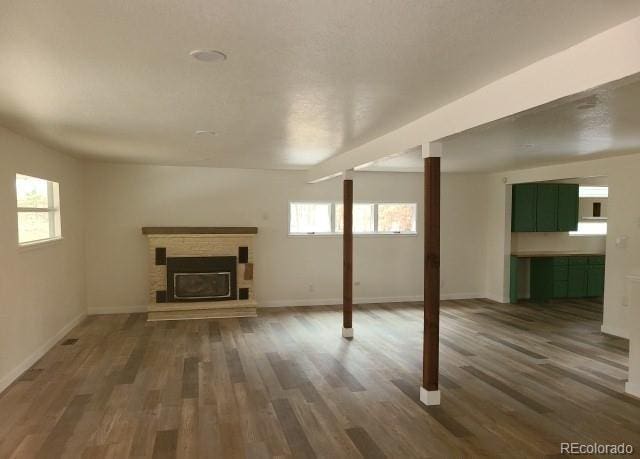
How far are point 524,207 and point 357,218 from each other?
3.10 metres

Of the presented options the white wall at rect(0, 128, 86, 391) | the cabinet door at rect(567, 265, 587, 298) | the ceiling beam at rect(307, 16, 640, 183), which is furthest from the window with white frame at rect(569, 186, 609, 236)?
the white wall at rect(0, 128, 86, 391)

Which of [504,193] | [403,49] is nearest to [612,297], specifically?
[504,193]

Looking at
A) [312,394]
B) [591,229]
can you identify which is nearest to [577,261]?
[591,229]

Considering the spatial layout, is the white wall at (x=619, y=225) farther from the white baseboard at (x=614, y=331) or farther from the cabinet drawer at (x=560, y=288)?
the cabinet drawer at (x=560, y=288)

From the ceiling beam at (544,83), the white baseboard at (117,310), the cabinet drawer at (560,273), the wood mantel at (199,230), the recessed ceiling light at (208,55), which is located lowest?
the white baseboard at (117,310)

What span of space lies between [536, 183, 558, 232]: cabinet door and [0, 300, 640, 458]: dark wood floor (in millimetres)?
2430

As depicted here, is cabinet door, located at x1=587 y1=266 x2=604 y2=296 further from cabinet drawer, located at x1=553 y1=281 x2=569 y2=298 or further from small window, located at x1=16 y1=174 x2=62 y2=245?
small window, located at x1=16 y1=174 x2=62 y2=245

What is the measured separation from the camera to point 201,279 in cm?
714

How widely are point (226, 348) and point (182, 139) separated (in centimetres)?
251

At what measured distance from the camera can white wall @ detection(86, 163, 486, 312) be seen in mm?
7109

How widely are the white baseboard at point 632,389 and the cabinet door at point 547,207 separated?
15.2 ft

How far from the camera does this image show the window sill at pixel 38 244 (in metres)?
4.52

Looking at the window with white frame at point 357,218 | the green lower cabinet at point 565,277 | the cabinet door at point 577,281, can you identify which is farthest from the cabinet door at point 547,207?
the window with white frame at point 357,218

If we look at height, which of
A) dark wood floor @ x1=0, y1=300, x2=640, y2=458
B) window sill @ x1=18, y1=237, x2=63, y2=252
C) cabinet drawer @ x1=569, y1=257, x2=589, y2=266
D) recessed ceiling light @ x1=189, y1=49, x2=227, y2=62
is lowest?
dark wood floor @ x1=0, y1=300, x2=640, y2=458
